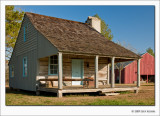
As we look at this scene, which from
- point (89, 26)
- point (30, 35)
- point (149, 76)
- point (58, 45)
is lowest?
point (149, 76)

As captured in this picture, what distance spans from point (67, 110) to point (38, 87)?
7.89m

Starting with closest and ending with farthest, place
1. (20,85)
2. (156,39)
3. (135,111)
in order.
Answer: (135,111)
(156,39)
(20,85)

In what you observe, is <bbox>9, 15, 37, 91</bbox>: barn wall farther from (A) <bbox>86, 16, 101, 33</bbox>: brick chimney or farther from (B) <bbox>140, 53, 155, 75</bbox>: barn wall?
(B) <bbox>140, 53, 155, 75</bbox>: barn wall

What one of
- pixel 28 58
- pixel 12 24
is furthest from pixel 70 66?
pixel 12 24

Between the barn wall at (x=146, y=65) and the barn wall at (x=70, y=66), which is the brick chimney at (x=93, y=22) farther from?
the barn wall at (x=146, y=65)

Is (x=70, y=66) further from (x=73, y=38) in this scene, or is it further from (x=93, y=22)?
(x=93, y=22)

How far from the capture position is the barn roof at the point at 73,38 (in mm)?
14279

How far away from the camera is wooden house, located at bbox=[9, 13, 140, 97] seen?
14391 millimetres

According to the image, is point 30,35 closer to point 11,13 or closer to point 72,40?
point 72,40

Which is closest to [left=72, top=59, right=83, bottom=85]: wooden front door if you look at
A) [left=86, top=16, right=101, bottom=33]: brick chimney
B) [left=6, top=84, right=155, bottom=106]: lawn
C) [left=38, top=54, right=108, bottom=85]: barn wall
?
[left=38, top=54, right=108, bottom=85]: barn wall

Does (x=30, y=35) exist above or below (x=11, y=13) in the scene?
below

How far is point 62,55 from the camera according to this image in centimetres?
1686

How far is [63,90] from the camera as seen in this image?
13250 millimetres

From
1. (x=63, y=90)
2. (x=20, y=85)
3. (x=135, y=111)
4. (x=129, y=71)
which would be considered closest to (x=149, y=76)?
(x=129, y=71)
